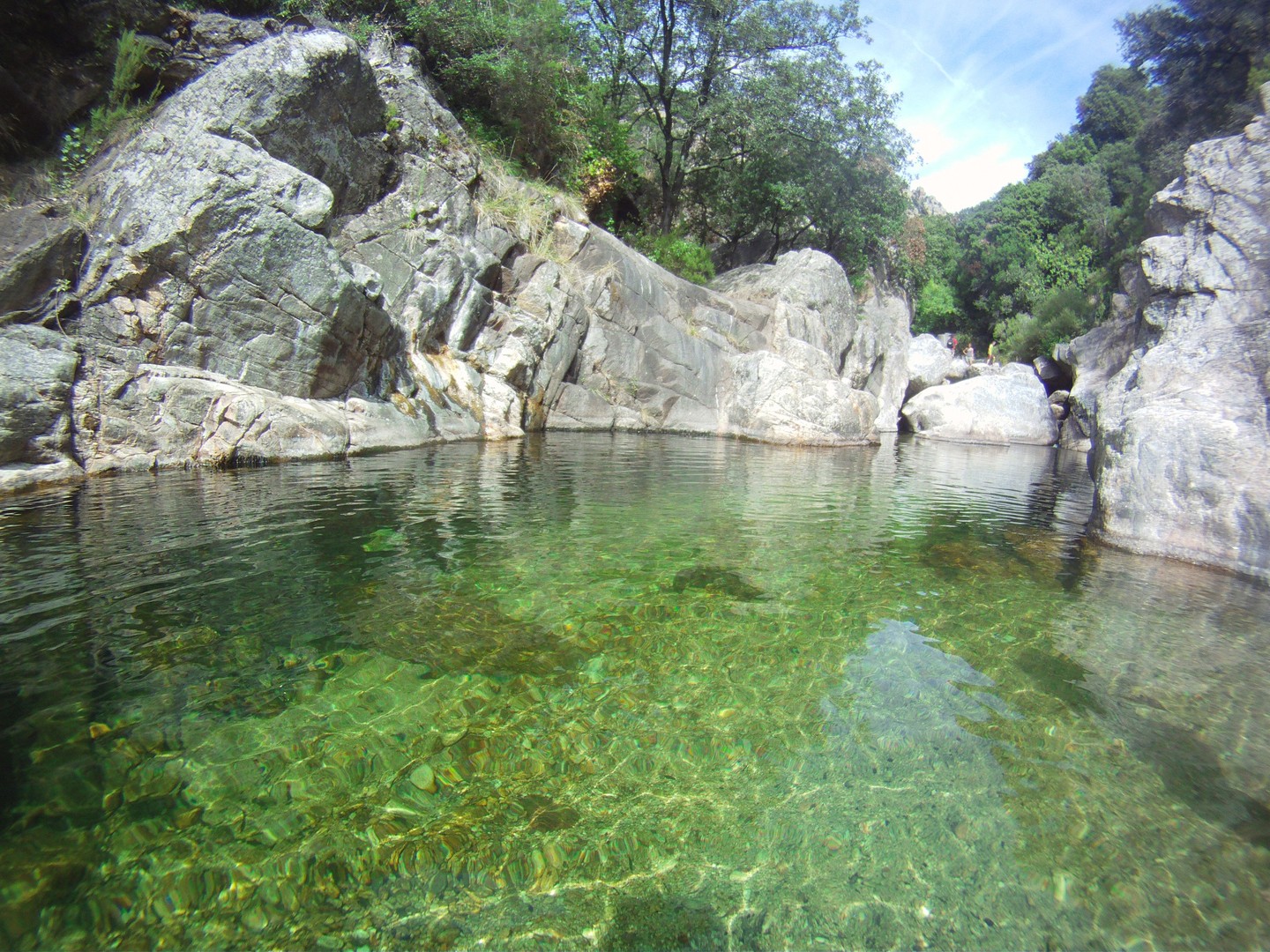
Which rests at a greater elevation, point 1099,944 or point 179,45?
point 179,45

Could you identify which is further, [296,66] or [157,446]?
[296,66]

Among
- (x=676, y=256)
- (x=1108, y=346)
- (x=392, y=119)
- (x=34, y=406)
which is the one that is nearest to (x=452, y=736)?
(x=34, y=406)

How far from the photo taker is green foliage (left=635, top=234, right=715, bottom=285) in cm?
2538

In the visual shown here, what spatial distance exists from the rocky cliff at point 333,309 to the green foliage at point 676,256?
1187 millimetres

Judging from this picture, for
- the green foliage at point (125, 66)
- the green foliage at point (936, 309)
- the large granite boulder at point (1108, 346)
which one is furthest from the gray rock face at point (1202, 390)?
the green foliage at point (936, 309)

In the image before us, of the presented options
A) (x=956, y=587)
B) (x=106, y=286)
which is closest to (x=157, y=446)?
(x=106, y=286)

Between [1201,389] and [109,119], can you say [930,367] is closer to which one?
[1201,389]

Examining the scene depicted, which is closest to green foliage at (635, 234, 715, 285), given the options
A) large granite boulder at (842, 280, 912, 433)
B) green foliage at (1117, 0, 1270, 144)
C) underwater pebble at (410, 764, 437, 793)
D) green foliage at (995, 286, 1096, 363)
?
large granite boulder at (842, 280, 912, 433)

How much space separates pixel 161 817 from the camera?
9.14 feet

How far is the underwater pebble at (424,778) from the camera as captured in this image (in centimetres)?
307

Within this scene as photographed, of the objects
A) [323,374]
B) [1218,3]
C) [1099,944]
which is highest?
[1218,3]

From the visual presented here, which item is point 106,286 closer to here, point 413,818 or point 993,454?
point 413,818

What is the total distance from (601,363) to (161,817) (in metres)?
17.5

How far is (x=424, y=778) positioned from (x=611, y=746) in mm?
909
